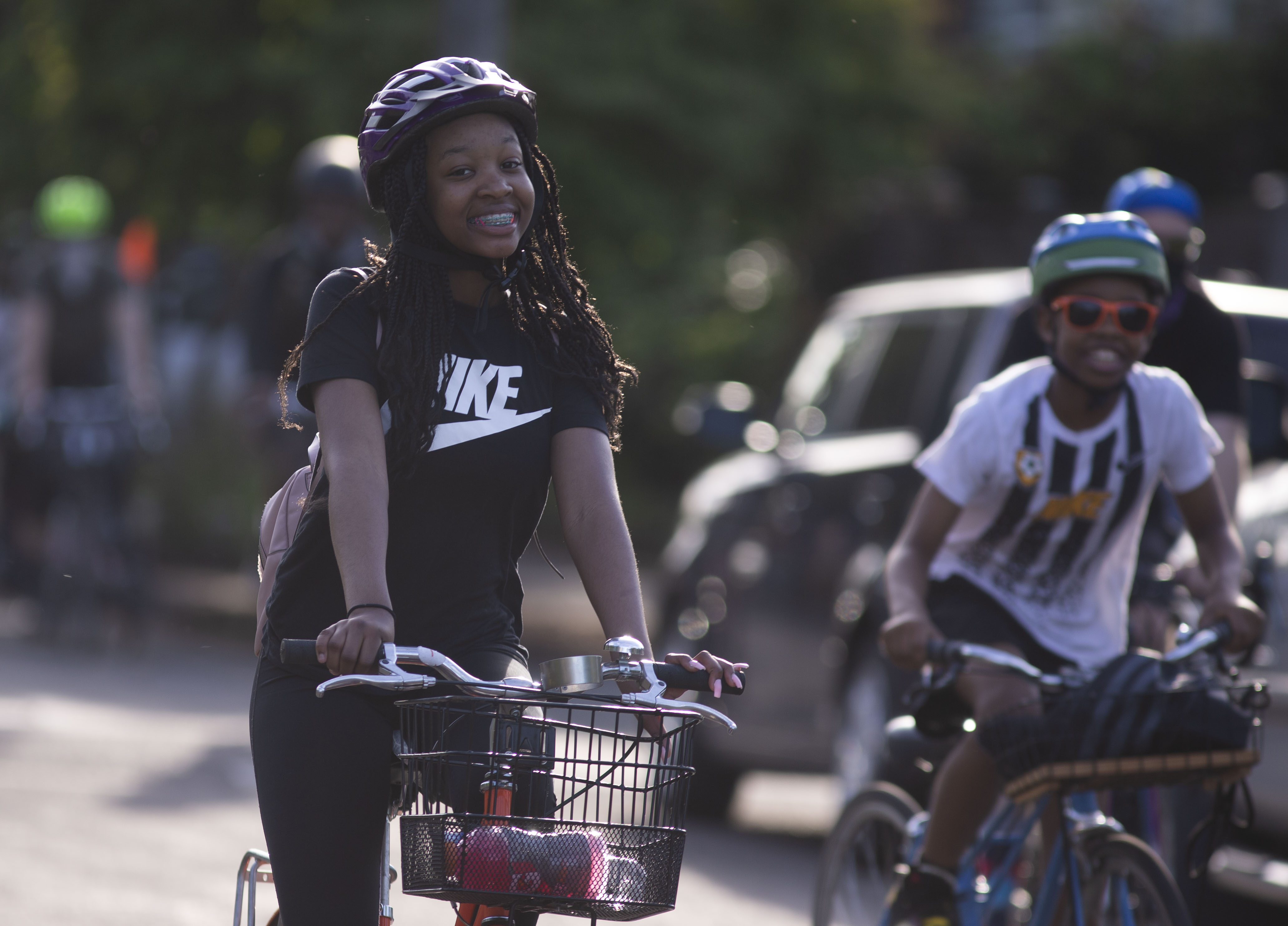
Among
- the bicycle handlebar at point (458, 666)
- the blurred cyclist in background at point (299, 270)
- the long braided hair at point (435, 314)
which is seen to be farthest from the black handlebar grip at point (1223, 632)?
the blurred cyclist in background at point (299, 270)

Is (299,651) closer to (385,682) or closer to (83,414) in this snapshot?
(385,682)

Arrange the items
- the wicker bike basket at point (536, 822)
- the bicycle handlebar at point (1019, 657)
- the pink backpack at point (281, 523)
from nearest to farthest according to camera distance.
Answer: the wicker bike basket at point (536, 822) → the pink backpack at point (281, 523) → the bicycle handlebar at point (1019, 657)

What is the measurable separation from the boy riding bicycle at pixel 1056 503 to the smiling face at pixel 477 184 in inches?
59.4

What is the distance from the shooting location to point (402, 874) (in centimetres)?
287

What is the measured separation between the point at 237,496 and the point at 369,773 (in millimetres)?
12362

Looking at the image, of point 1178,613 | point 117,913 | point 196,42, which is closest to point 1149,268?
point 1178,613

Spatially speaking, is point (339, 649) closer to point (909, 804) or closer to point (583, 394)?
point (583, 394)

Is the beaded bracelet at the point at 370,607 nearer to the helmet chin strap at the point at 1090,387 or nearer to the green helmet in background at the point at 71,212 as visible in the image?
the helmet chin strap at the point at 1090,387

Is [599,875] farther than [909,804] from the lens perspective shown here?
No

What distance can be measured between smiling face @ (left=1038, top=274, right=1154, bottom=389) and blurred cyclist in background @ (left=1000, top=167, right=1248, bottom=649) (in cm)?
85

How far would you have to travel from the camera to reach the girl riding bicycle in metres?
3.17

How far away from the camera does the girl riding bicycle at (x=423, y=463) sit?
3.17 metres

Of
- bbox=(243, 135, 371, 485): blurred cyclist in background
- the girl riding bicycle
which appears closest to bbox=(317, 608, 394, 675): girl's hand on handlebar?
the girl riding bicycle

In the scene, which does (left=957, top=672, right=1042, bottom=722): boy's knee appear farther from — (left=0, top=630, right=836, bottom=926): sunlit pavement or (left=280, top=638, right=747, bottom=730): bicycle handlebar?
(left=0, top=630, right=836, bottom=926): sunlit pavement
